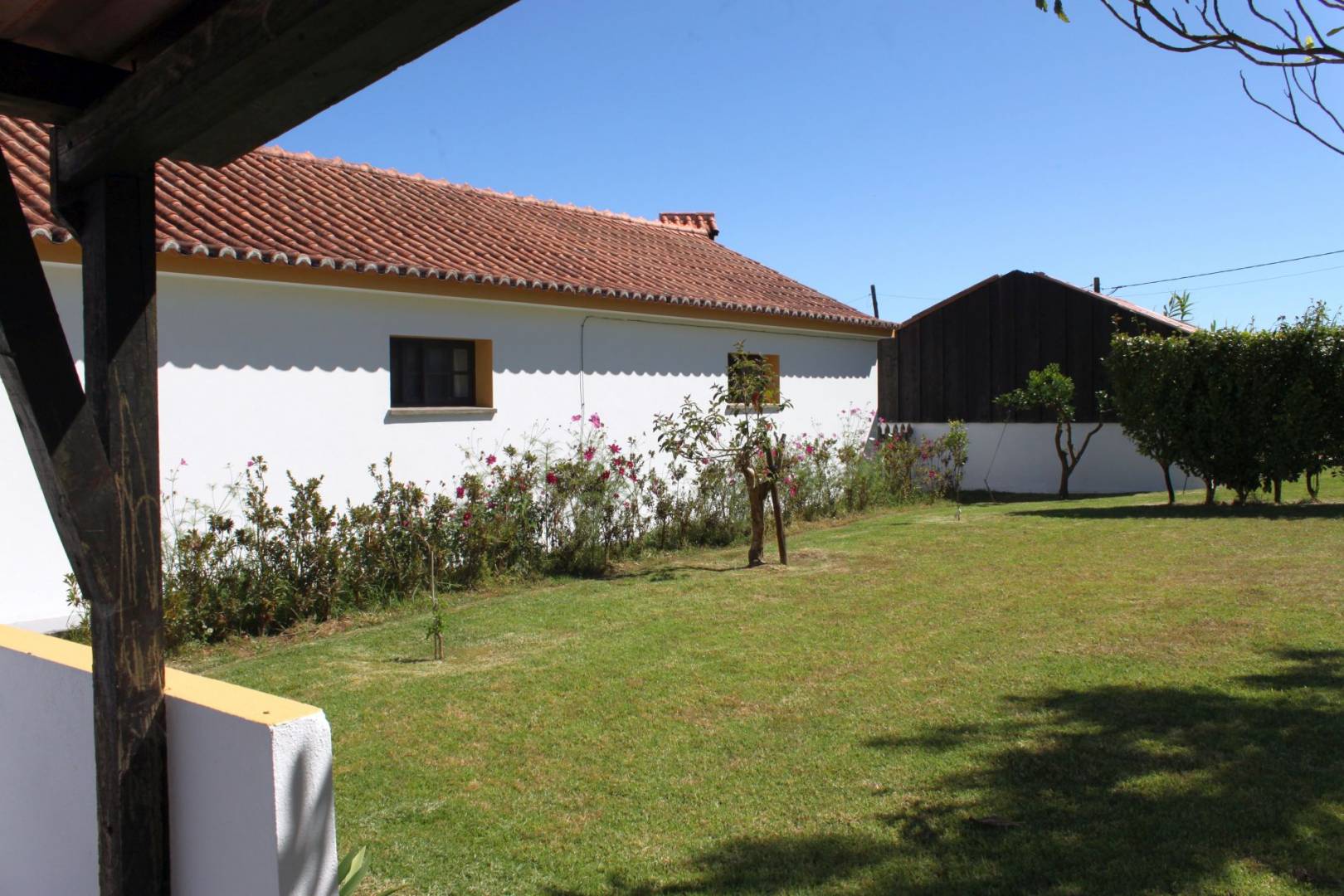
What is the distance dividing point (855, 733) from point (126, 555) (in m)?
3.59

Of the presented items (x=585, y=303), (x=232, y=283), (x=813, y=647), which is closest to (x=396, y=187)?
(x=585, y=303)

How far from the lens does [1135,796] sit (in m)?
4.14

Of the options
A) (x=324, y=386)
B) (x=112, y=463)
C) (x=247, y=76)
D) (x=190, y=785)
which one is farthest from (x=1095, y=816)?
(x=324, y=386)

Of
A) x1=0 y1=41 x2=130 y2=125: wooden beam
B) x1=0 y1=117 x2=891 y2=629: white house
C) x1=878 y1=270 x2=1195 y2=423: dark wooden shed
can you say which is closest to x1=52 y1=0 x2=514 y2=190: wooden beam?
x1=0 y1=41 x2=130 y2=125: wooden beam

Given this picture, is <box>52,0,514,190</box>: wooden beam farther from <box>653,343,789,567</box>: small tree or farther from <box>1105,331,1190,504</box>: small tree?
<box>1105,331,1190,504</box>: small tree

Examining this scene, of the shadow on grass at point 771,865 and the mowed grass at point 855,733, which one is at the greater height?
the mowed grass at point 855,733

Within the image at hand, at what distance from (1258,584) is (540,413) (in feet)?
23.9

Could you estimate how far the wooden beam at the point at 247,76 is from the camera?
224 centimetres

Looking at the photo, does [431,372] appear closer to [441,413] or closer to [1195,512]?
[441,413]

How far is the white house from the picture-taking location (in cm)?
797

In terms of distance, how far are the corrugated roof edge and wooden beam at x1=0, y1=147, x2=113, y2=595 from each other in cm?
339

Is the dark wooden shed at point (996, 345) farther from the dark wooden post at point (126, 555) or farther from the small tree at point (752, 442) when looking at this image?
the dark wooden post at point (126, 555)

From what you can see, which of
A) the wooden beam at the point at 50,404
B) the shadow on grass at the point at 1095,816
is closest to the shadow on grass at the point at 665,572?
the shadow on grass at the point at 1095,816

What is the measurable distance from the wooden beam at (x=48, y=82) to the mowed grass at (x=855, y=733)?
2.92 metres
